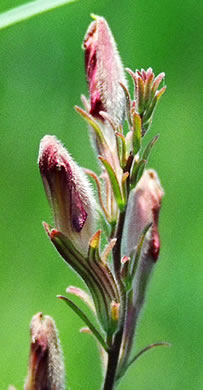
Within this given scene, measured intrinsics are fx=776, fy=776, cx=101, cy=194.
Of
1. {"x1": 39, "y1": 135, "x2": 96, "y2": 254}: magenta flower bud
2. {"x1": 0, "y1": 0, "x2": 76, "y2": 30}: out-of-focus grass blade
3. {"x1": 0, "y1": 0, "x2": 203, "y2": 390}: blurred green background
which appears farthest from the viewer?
{"x1": 0, "y1": 0, "x2": 203, "y2": 390}: blurred green background

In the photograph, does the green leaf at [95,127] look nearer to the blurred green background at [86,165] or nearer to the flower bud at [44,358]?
the flower bud at [44,358]

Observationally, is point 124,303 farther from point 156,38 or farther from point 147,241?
point 156,38

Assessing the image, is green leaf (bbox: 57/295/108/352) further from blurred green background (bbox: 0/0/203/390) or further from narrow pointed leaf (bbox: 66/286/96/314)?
blurred green background (bbox: 0/0/203/390)

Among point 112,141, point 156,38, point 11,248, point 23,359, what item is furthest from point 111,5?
point 112,141

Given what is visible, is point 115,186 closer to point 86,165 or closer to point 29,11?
point 29,11

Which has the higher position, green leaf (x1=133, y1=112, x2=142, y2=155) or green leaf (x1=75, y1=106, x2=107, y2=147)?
green leaf (x1=75, y1=106, x2=107, y2=147)

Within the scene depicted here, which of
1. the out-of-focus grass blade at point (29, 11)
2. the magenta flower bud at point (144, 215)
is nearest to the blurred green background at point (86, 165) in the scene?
the out-of-focus grass blade at point (29, 11)

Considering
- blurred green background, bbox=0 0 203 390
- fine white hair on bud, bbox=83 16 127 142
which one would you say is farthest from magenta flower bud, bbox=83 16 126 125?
blurred green background, bbox=0 0 203 390
